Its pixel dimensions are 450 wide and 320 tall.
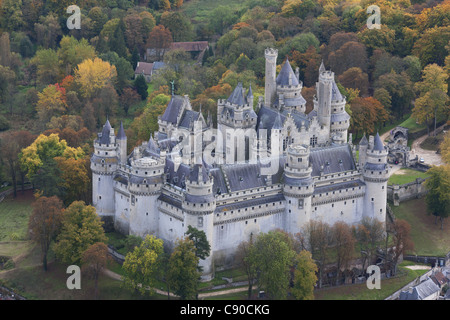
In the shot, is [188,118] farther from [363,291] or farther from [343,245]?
[363,291]

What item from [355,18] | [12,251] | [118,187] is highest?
[355,18]

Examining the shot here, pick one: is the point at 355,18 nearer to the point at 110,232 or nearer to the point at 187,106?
the point at 187,106

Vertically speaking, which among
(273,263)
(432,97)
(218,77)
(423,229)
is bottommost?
(423,229)

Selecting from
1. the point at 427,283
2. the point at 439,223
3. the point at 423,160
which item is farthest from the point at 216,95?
the point at 427,283

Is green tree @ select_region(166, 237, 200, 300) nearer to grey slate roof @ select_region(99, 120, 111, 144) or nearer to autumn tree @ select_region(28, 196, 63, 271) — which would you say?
autumn tree @ select_region(28, 196, 63, 271)

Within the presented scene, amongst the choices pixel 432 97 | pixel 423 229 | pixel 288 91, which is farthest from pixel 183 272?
pixel 432 97

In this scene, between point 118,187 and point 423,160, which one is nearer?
point 118,187

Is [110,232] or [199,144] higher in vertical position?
[199,144]
